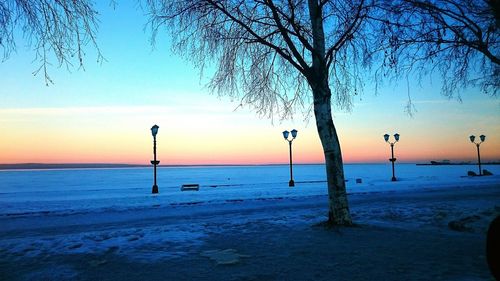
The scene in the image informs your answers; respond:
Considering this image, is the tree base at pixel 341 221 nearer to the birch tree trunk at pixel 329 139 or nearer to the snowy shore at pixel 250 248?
the birch tree trunk at pixel 329 139

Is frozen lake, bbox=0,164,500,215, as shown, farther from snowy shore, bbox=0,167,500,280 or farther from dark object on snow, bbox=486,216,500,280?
dark object on snow, bbox=486,216,500,280

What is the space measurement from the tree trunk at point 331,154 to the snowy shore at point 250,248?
1.70ft

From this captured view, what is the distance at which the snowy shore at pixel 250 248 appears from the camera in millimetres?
5230

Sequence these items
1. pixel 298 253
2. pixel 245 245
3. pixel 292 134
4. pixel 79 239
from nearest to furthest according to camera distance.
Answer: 1. pixel 298 253
2. pixel 245 245
3. pixel 79 239
4. pixel 292 134

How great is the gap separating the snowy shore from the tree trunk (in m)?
0.52

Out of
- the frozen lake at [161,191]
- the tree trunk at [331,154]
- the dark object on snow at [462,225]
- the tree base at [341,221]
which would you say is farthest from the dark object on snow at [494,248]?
the frozen lake at [161,191]

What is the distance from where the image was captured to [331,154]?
873 cm

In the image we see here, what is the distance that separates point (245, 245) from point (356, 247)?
80.0 inches

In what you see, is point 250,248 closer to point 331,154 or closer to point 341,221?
point 341,221

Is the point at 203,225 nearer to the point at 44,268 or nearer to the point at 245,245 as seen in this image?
the point at 245,245

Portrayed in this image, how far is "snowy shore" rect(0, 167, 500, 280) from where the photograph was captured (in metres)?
5.23

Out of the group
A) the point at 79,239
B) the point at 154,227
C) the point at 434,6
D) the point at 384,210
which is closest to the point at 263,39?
the point at 434,6

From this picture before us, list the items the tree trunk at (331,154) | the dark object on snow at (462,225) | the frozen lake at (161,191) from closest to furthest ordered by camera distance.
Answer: the dark object on snow at (462,225), the tree trunk at (331,154), the frozen lake at (161,191)

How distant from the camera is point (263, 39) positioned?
9031mm
